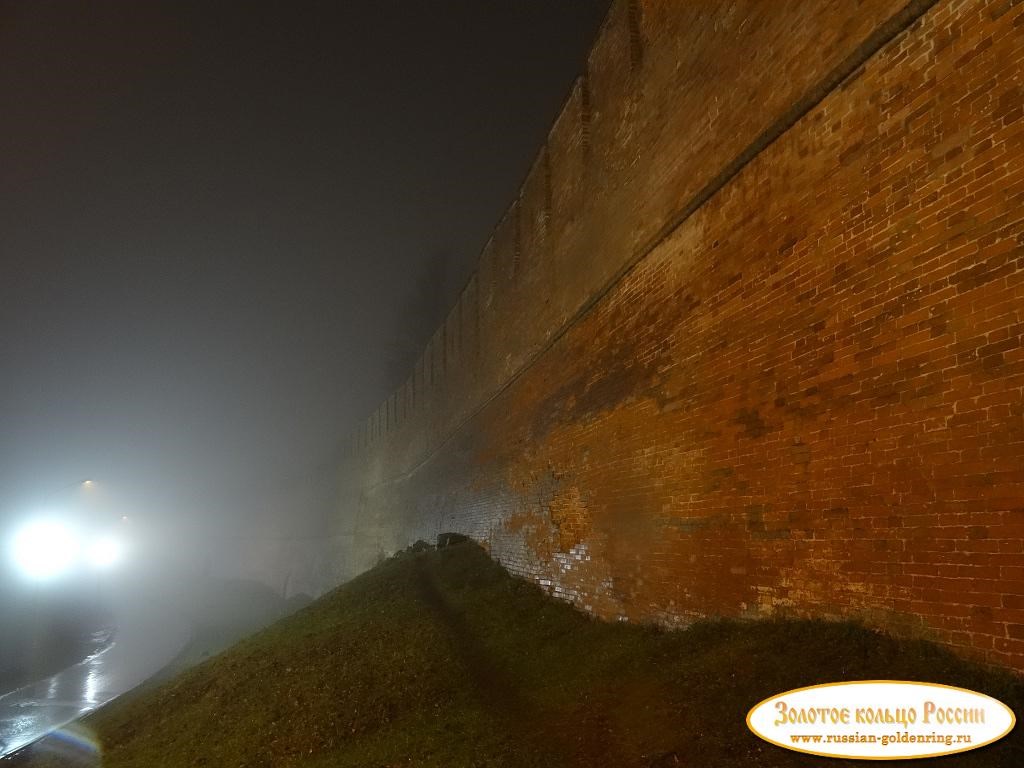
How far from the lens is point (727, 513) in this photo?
5.43m

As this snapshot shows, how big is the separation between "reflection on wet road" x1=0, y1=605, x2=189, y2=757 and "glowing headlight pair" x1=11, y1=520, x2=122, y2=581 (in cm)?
1356

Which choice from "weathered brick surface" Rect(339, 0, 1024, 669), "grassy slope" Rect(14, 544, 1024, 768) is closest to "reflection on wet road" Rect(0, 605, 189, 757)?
"grassy slope" Rect(14, 544, 1024, 768)

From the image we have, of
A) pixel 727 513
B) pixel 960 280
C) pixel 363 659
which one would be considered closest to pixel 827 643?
pixel 727 513

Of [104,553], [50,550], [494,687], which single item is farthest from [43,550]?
[494,687]

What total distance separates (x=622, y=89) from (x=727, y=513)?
5.69 metres

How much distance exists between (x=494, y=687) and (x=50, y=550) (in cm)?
5402

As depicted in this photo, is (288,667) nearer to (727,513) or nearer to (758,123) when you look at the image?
(727,513)

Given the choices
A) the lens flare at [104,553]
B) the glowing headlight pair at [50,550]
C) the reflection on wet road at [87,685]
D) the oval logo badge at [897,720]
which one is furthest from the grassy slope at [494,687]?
the lens flare at [104,553]

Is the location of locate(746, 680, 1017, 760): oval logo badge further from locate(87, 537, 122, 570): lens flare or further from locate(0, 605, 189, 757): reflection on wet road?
locate(87, 537, 122, 570): lens flare

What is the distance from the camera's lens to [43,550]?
4700cm

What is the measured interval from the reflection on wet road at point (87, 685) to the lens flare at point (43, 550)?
13.1 m

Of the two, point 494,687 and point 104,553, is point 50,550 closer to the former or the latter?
point 104,553

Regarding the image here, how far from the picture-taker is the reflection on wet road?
15.3m

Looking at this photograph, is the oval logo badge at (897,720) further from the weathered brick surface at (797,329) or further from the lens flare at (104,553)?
the lens flare at (104,553)
